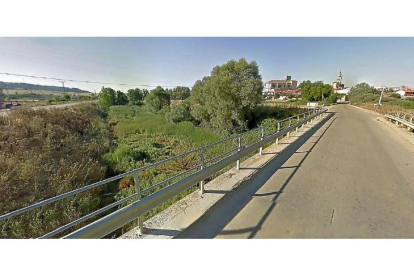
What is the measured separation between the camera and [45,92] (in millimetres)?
44344

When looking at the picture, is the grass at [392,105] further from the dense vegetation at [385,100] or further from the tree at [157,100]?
the tree at [157,100]

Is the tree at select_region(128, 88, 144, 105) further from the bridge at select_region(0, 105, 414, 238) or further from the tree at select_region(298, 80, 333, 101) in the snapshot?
the bridge at select_region(0, 105, 414, 238)

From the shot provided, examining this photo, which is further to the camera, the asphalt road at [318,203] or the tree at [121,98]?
the tree at [121,98]

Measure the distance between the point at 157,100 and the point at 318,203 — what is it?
41.5 metres

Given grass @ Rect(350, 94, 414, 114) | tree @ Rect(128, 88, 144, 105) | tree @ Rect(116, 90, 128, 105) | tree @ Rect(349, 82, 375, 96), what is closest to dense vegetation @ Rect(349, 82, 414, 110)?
grass @ Rect(350, 94, 414, 114)

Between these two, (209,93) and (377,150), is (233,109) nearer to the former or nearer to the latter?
(209,93)

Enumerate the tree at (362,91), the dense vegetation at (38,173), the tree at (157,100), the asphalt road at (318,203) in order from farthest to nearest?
the tree at (362,91) < the tree at (157,100) < the dense vegetation at (38,173) < the asphalt road at (318,203)

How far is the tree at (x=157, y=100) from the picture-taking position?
4138cm

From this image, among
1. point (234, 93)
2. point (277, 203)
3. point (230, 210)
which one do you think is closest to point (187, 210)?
point (230, 210)

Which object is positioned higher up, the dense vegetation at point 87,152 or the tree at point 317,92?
the tree at point 317,92

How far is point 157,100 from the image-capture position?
41375mm

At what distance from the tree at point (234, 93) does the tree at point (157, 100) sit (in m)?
22.8

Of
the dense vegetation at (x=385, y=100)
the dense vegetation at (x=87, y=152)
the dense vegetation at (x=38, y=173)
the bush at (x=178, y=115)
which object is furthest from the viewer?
the dense vegetation at (x=385, y=100)

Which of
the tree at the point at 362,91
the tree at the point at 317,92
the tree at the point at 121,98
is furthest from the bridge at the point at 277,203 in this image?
the tree at the point at 362,91
